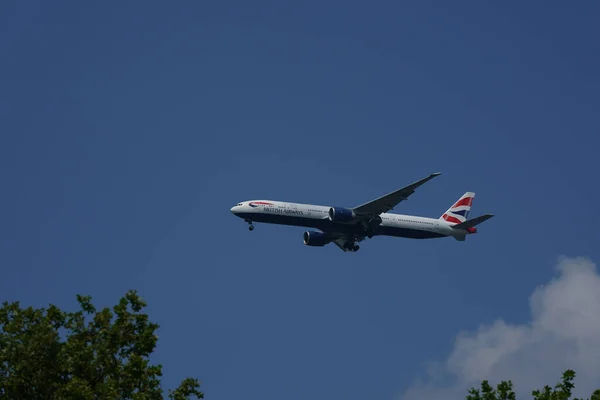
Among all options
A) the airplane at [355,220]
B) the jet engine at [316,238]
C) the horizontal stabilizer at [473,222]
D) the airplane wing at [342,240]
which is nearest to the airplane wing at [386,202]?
the airplane at [355,220]

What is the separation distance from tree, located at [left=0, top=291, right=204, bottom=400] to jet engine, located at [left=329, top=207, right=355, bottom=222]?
5213 centimetres

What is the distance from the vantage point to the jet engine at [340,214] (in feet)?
304

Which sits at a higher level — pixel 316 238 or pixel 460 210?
pixel 460 210

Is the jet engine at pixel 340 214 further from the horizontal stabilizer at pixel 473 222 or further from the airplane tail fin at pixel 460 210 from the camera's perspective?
the airplane tail fin at pixel 460 210

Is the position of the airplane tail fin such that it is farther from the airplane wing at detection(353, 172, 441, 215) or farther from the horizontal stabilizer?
the airplane wing at detection(353, 172, 441, 215)

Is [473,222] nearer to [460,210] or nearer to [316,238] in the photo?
[460,210]

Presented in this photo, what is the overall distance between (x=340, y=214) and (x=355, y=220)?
2165mm

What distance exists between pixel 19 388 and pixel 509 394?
22.6m

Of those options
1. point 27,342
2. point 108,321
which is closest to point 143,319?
point 108,321

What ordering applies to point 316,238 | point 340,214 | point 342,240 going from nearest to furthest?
point 340,214, point 342,240, point 316,238

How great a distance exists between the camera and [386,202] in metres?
91.9

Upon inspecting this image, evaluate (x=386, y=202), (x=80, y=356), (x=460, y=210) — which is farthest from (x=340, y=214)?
(x=80, y=356)

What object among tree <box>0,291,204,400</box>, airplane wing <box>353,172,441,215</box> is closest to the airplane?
airplane wing <box>353,172,441,215</box>

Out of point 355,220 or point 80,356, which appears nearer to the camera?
point 80,356
